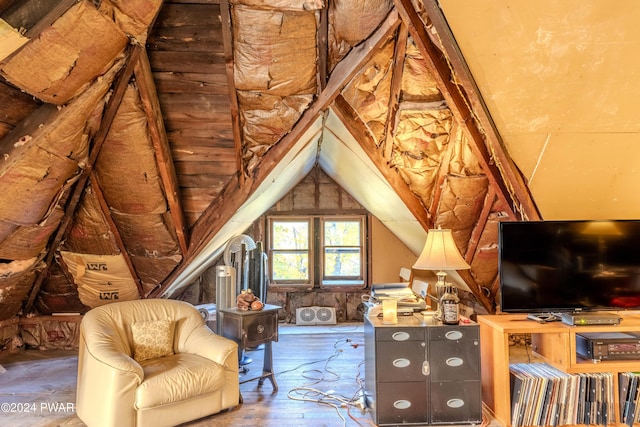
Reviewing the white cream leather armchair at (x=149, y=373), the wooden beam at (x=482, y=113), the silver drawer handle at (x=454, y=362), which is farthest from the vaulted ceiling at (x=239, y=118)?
the silver drawer handle at (x=454, y=362)

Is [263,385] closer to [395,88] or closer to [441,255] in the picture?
[441,255]

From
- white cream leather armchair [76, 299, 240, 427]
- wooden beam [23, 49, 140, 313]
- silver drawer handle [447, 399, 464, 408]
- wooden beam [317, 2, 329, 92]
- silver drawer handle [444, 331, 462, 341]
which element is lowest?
silver drawer handle [447, 399, 464, 408]

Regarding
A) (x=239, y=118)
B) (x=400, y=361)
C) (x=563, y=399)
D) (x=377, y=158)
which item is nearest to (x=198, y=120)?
(x=239, y=118)

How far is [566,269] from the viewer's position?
2875mm

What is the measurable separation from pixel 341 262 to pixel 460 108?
151 inches

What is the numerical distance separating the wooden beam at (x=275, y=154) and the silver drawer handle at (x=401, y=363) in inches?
75.4

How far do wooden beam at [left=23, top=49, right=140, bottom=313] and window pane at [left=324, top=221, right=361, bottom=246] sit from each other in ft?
12.0

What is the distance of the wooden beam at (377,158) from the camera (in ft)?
11.8

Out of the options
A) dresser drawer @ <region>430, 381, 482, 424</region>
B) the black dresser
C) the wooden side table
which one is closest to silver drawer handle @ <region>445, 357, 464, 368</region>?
the black dresser

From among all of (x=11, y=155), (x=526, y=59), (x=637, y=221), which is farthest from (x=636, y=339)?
(x=11, y=155)

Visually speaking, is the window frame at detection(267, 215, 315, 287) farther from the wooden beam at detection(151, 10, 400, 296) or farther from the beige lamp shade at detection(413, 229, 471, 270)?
the beige lamp shade at detection(413, 229, 471, 270)

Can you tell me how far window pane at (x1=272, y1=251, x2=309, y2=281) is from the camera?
21.4ft

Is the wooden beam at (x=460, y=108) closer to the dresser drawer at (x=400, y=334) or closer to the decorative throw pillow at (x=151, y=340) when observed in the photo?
the dresser drawer at (x=400, y=334)

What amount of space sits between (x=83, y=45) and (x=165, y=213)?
1725 millimetres
